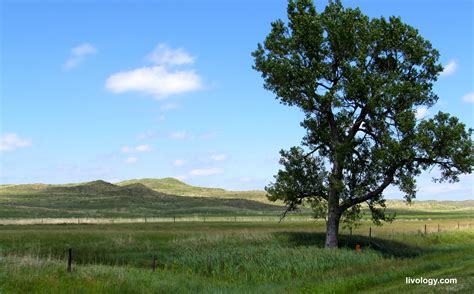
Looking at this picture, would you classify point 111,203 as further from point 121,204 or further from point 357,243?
point 357,243

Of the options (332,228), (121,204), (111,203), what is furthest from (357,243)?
(111,203)

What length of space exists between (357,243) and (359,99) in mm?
12870

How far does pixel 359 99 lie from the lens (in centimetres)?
3850

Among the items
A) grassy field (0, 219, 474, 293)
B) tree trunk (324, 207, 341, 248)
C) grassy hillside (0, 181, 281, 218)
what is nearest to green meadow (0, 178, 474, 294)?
grassy field (0, 219, 474, 293)

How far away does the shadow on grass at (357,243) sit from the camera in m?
41.2

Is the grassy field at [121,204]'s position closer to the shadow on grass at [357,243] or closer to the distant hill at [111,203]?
the distant hill at [111,203]

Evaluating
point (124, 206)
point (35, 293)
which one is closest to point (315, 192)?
point (35, 293)

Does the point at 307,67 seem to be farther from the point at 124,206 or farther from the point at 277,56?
the point at 124,206

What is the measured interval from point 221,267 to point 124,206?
103m

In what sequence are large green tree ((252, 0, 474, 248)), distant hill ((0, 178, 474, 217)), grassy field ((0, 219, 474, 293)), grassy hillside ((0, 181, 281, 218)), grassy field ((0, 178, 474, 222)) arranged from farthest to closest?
distant hill ((0, 178, 474, 217)) < grassy hillside ((0, 181, 281, 218)) < grassy field ((0, 178, 474, 222)) < large green tree ((252, 0, 474, 248)) < grassy field ((0, 219, 474, 293))

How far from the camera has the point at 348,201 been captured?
4053 centimetres

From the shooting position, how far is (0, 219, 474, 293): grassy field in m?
21.7

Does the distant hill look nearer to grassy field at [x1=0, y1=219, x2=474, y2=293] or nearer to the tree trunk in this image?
grassy field at [x1=0, y1=219, x2=474, y2=293]

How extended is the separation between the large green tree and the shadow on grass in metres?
2.87
